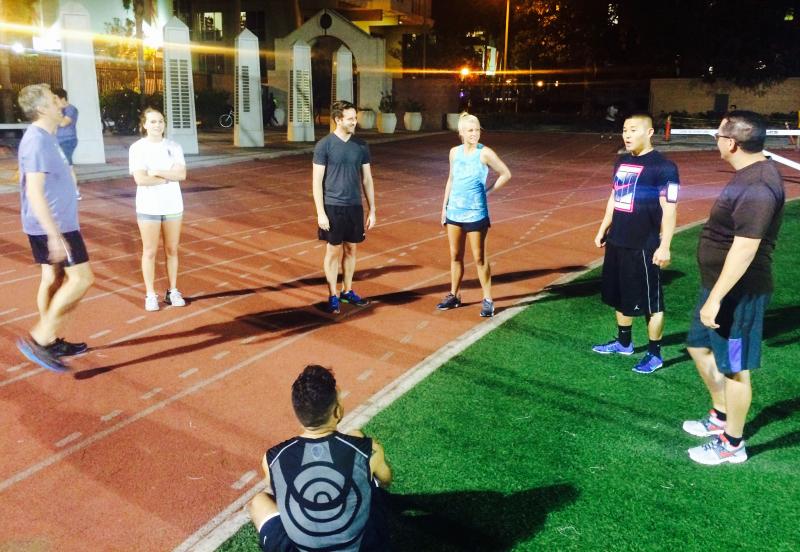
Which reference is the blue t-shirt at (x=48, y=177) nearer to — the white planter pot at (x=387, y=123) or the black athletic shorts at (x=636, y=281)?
the black athletic shorts at (x=636, y=281)

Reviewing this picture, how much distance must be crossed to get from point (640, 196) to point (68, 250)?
4.67m

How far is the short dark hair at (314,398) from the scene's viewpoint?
2.73 m

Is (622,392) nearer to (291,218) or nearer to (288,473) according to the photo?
(288,473)

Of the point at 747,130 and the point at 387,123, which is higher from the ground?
the point at 387,123

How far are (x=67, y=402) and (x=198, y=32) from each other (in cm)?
4303

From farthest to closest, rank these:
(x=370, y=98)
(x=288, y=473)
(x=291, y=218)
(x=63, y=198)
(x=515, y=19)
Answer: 1. (x=515, y=19)
2. (x=370, y=98)
3. (x=291, y=218)
4. (x=63, y=198)
5. (x=288, y=473)

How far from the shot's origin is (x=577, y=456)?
436 cm

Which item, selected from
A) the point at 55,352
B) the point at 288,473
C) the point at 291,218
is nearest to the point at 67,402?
the point at 55,352

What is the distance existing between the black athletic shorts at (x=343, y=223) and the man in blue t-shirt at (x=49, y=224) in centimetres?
235

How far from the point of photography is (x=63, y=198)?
5.62 m

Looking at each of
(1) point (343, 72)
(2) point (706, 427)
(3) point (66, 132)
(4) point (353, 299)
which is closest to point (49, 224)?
(4) point (353, 299)

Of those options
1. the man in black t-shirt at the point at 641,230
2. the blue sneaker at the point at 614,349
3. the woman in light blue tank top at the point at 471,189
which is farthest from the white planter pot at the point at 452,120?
the man in black t-shirt at the point at 641,230

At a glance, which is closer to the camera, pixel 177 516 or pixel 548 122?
pixel 177 516

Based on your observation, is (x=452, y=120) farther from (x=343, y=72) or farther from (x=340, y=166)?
(x=340, y=166)
